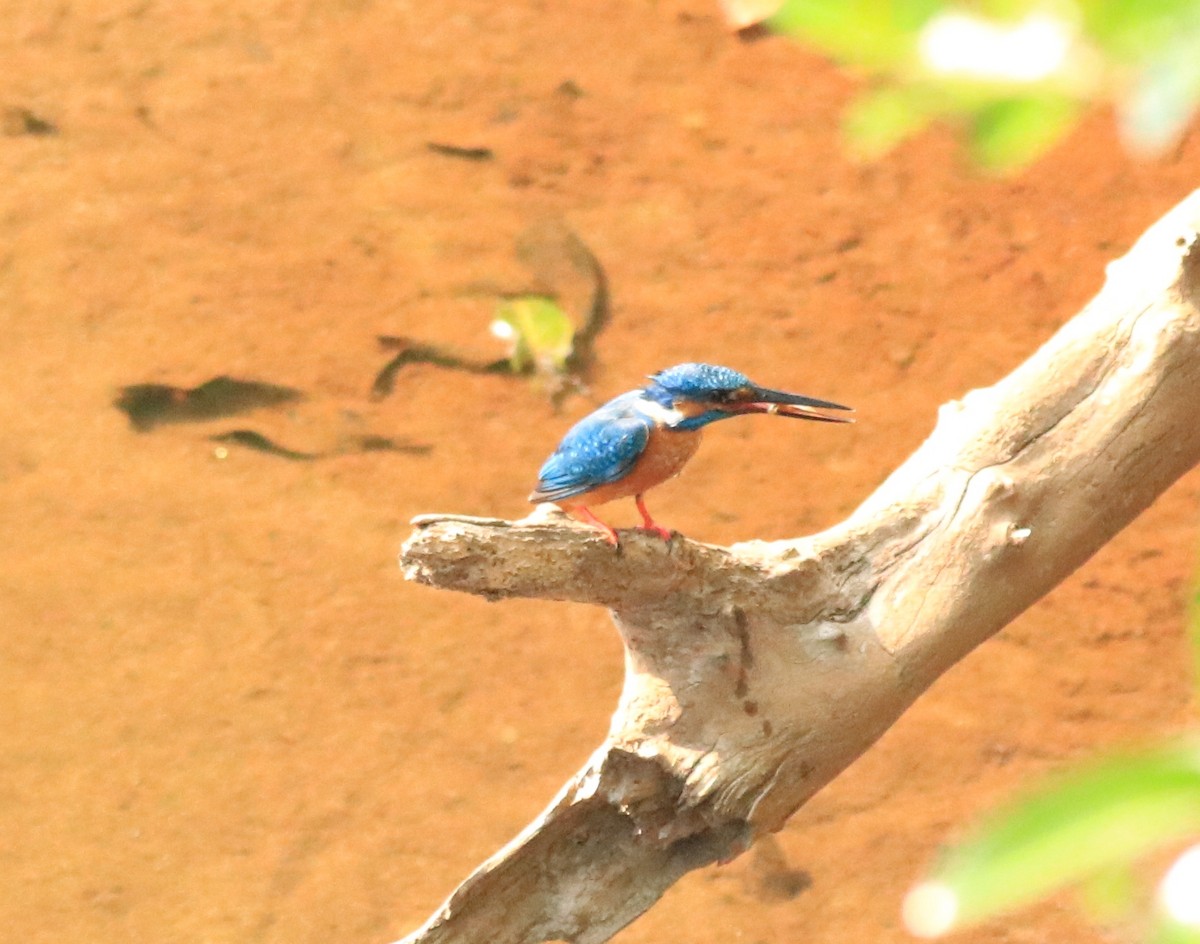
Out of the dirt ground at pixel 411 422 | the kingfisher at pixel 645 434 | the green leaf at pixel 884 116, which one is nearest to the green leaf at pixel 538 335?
the dirt ground at pixel 411 422

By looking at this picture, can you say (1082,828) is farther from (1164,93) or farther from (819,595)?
(819,595)

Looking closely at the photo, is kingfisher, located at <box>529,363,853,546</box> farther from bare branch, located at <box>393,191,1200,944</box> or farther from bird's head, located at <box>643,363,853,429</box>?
bare branch, located at <box>393,191,1200,944</box>

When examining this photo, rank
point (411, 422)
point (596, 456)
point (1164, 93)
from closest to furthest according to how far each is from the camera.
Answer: point (1164, 93)
point (596, 456)
point (411, 422)

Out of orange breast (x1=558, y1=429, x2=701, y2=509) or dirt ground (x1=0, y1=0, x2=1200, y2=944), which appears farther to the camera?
dirt ground (x1=0, y1=0, x2=1200, y2=944)

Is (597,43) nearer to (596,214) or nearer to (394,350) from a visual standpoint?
(596,214)

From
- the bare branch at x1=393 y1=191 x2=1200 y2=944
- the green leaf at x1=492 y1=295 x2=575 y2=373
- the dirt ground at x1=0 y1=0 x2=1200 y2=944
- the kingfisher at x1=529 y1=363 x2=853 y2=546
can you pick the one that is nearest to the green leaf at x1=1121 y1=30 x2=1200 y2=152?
the bare branch at x1=393 y1=191 x2=1200 y2=944

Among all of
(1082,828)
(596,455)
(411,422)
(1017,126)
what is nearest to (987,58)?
(1017,126)
